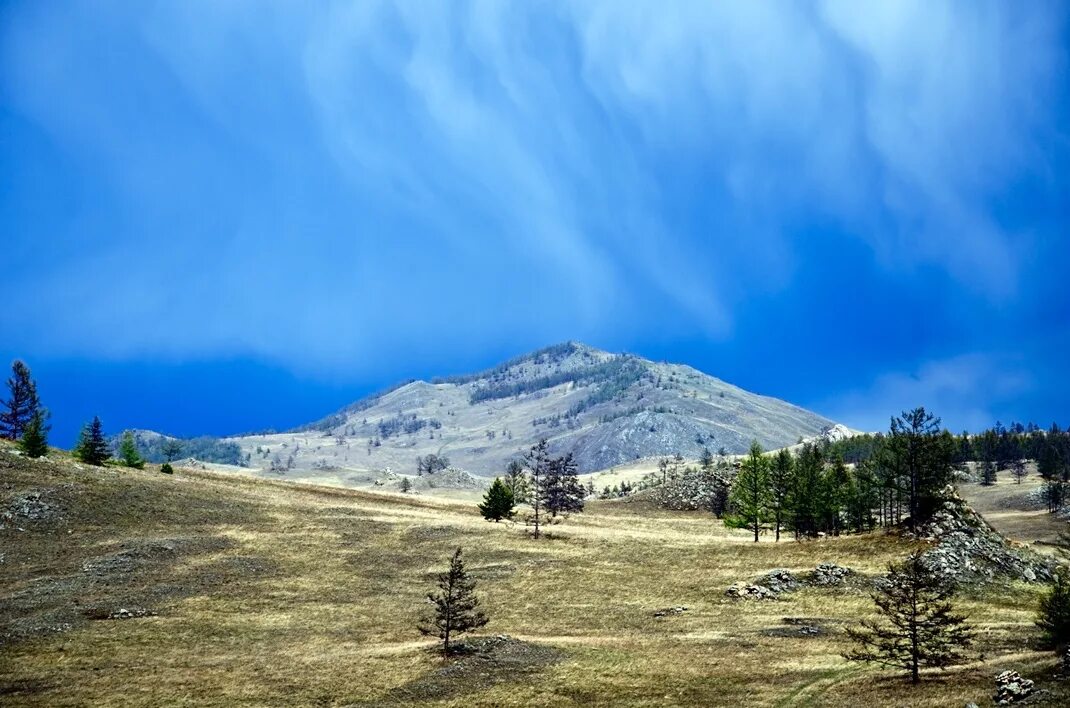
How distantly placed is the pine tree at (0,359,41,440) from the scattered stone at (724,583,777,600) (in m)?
109

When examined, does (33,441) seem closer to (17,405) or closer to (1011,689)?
(17,405)

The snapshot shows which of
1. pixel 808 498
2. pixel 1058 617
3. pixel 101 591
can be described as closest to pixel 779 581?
pixel 1058 617

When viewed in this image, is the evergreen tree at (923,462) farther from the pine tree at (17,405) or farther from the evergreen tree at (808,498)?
the pine tree at (17,405)

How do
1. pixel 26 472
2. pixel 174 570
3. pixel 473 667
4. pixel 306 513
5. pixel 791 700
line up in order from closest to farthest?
pixel 791 700 → pixel 473 667 → pixel 174 570 → pixel 26 472 → pixel 306 513

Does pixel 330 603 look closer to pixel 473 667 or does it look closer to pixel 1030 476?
pixel 473 667

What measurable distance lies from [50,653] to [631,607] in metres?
34.5

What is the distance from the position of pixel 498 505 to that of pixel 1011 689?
69.5 meters

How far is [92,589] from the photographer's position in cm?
4494

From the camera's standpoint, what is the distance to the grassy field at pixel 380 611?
29.6 m

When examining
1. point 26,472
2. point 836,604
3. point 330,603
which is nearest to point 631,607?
point 836,604

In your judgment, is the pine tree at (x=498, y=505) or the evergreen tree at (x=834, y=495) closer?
the evergreen tree at (x=834, y=495)

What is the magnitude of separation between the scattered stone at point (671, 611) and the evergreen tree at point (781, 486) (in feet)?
116

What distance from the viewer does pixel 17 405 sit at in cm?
10731

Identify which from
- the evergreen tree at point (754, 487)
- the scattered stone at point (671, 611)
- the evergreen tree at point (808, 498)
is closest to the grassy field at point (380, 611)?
the scattered stone at point (671, 611)
